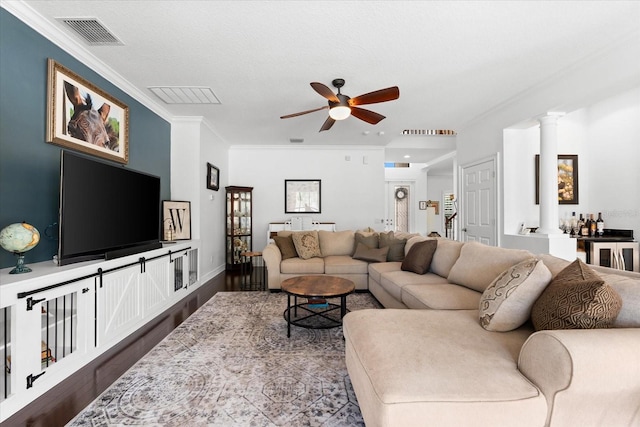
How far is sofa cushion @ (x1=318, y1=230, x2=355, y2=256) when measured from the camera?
468cm

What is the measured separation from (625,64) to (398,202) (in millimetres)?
7058

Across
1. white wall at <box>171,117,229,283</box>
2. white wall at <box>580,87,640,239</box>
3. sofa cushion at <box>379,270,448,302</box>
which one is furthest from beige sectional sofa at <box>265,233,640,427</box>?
white wall at <box>171,117,229,283</box>

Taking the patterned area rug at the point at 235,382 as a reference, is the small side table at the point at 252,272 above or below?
above

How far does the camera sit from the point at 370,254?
4176 mm

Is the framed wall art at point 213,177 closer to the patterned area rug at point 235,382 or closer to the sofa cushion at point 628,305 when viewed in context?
the patterned area rug at point 235,382

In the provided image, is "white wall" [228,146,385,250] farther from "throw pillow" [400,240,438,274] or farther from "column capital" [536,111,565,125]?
"column capital" [536,111,565,125]

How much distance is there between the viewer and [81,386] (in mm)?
1935

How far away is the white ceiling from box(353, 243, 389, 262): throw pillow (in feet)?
6.66

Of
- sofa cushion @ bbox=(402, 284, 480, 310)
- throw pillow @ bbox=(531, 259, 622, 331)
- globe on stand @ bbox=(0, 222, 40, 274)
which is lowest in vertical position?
sofa cushion @ bbox=(402, 284, 480, 310)

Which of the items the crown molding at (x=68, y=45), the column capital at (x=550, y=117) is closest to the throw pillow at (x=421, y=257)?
the column capital at (x=550, y=117)

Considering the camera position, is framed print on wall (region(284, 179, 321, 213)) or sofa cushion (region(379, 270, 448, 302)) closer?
sofa cushion (region(379, 270, 448, 302))

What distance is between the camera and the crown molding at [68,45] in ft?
6.83

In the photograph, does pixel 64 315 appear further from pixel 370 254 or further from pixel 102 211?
pixel 370 254

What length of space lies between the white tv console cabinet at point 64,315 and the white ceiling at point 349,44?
6.36 feet
